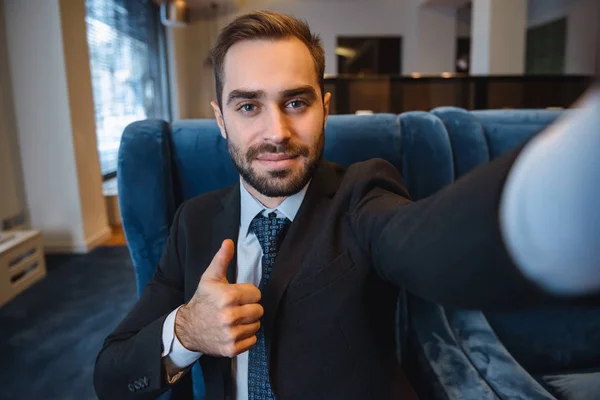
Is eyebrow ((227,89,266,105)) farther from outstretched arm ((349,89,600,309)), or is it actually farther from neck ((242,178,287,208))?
outstretched arm ((349,89,600,309))

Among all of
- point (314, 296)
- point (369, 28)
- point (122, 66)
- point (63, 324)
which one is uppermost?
point (369, 28)

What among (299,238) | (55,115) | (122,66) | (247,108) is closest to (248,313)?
(299,238)

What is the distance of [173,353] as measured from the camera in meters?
0.80

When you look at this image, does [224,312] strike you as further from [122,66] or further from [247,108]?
[122,66]

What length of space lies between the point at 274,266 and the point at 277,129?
0.83 ft

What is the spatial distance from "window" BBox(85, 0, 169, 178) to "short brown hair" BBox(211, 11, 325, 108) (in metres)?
2.74

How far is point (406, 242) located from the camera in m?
0.45

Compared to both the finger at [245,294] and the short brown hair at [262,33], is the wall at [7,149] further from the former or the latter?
the finger at [245,294]

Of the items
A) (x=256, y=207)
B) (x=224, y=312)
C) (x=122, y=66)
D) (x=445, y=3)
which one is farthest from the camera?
(x=445, y=3)

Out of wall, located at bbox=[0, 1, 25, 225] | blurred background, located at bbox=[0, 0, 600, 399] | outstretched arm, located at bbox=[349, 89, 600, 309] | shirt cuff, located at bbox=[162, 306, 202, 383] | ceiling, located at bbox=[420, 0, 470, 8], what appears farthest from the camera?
ceiling, located at bbox=[420, 0, 470, 8]

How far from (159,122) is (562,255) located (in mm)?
1017

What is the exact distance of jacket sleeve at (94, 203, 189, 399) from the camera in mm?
794

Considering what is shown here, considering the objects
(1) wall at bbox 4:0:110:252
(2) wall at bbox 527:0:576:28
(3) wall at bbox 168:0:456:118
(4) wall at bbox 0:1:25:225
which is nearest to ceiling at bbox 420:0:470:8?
(3) wall at bbox 168:0:456:118

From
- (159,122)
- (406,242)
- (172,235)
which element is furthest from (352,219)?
(159,122)
